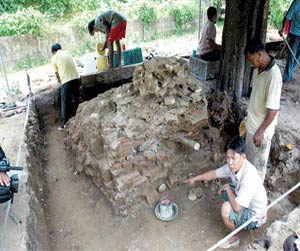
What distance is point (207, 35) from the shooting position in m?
6.45

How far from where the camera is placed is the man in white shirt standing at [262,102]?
132 inches

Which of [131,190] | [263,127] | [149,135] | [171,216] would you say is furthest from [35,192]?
[263,127]

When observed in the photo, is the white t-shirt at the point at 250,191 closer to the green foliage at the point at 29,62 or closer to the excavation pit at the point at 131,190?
the excavation pit at the point at 131,190

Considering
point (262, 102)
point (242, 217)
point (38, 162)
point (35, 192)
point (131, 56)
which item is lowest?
point (38, 162)

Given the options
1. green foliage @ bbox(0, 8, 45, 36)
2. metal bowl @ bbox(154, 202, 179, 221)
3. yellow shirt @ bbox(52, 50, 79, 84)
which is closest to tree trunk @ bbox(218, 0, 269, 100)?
metal bowl @ bbox(154, 202, 179, 221)

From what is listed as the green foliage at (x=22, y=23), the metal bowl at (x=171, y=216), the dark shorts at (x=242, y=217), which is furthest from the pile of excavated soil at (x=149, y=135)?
the green foliage at (x=22, y=23)

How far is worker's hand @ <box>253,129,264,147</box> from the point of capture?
11.7 feet

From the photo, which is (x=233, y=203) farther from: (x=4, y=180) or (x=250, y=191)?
(x=4, y=180)

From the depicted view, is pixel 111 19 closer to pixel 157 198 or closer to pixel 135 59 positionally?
pixel 135 59

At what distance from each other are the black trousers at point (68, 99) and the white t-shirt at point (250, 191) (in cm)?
414

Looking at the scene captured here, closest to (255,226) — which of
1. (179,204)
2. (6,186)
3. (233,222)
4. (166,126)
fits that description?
(233,222)

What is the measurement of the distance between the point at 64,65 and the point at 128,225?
3.46 metres

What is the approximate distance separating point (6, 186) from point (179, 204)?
224cm

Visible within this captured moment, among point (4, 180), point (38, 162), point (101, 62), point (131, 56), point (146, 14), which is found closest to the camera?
point (4, 180)
